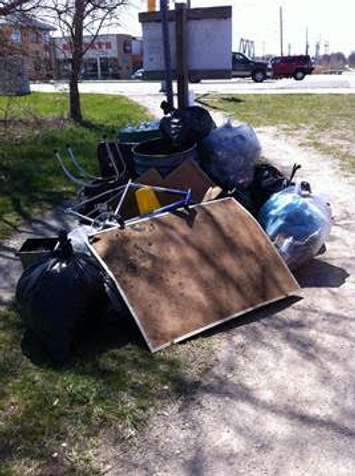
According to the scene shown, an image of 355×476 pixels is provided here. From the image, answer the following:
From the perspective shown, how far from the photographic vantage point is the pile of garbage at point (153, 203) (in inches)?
126

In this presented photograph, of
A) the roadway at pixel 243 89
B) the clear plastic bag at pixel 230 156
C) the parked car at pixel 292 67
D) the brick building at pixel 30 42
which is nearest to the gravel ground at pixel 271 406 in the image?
the clear plastic bag at pixel 230 156

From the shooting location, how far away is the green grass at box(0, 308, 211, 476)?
243 cm

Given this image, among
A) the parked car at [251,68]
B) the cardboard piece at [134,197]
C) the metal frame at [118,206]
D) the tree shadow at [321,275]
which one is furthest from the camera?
the parked car at [251,68]

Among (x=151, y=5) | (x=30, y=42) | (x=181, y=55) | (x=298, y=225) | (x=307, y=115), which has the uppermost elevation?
(x=151, y=5)

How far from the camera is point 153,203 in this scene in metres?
4.26

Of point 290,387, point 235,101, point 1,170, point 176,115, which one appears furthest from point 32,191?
point 235,101

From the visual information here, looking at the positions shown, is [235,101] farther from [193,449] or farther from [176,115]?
[193,449]

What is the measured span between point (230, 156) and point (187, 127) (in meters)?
0.55

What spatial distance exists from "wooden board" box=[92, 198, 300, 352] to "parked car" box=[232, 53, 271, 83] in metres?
30.3

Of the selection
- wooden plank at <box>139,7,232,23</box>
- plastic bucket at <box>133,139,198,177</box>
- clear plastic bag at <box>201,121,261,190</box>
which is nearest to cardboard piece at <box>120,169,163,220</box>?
plastic bucket at <box>133,139,198,177</box>

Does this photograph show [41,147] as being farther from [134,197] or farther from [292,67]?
[292,67]

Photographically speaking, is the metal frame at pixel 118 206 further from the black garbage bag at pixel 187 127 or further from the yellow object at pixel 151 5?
the yellow object at pixel 151 5

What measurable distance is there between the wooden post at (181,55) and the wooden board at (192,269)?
3139 millimetres

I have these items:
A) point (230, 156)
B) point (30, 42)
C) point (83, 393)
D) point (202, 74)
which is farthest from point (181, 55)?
point (83, 393)
